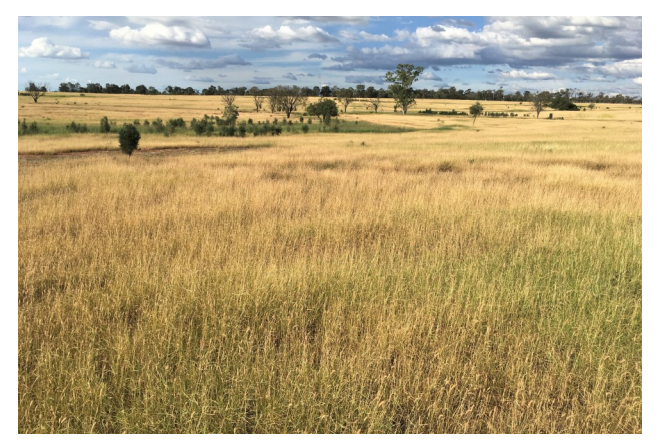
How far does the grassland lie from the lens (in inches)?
130

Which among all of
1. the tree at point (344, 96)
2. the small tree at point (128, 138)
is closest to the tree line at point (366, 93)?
the tree at point (344, 96)

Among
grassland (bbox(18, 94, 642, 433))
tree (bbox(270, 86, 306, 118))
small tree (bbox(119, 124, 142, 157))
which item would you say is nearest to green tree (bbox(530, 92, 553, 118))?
tree (bbox(270, 86, 306, 118))

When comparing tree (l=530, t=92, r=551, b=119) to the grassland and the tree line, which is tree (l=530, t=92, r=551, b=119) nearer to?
the tree line

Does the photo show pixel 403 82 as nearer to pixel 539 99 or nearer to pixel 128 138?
pixel 539 99

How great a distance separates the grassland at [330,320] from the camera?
10.8 ft

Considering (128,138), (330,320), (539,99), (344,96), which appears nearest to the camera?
(330,320)

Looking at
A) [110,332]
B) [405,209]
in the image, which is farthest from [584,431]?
[405,209]

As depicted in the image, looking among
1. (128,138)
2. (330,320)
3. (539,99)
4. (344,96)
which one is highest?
(344,96)

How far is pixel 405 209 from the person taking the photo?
976 cm

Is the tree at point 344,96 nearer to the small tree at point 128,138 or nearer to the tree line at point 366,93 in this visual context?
the tree line at point 366,93

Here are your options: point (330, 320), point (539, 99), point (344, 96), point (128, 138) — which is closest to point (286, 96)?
point (344, 96)

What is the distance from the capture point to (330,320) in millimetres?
4535

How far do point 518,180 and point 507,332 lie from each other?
1263cm

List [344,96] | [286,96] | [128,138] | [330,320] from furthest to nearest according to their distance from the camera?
1. [344,96]
2. [286,96]
3. [128,138]
4. [330,320]
